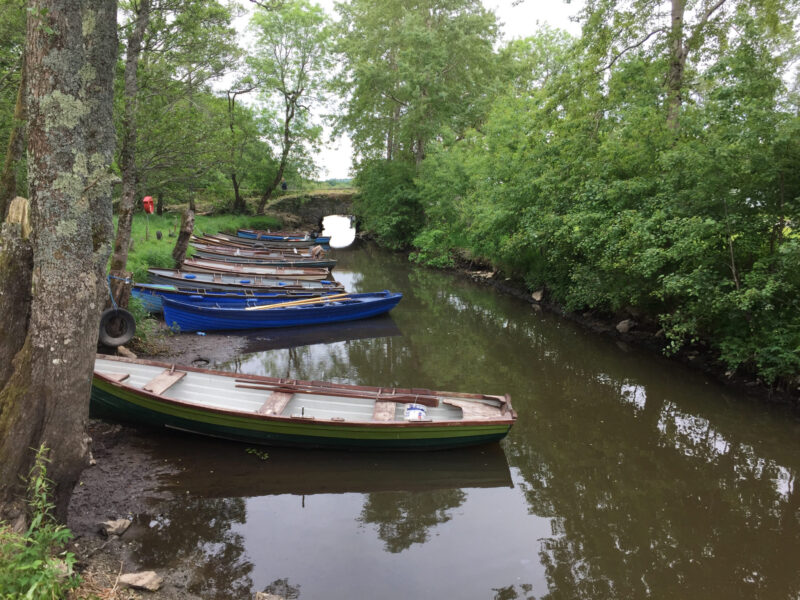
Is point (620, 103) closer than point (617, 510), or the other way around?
point (617, 510)

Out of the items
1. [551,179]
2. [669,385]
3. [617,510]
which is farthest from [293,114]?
[617,510]

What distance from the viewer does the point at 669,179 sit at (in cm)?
1016

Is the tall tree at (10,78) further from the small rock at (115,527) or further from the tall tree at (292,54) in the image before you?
the tall tree at (292,54)

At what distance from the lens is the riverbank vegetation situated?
8.43 m

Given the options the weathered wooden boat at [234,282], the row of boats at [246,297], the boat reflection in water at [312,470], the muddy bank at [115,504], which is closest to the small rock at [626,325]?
the row of boats at [246,297]

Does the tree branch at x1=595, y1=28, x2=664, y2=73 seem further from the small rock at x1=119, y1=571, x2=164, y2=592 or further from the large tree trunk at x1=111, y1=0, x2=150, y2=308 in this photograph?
the small rock at x1=119, y1=571, x2=164, y2=592

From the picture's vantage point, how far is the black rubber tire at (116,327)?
880cm

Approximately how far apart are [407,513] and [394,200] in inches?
1009

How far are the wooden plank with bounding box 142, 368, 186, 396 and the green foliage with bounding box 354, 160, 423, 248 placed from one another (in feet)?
76.0

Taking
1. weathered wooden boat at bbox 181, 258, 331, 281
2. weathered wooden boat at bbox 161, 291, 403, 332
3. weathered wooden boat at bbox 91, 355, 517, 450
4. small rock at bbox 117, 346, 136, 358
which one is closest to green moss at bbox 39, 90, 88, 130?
weathered wooden boat at bbox 91, 355, 517, 450

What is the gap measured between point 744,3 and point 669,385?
8738mm

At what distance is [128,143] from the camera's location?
9.79m

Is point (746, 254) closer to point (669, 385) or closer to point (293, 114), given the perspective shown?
point (669, 385)

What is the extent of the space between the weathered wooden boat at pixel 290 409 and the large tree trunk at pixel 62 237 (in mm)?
2569
